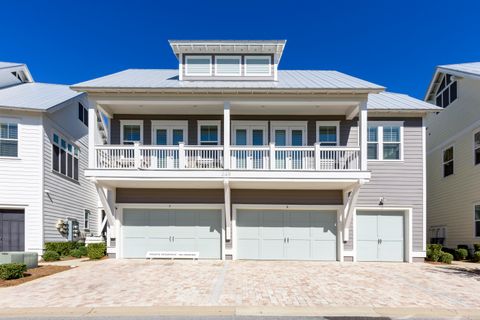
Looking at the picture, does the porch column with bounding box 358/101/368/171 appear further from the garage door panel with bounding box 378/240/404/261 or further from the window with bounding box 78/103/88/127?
the window with bounding box 78/103/88/127

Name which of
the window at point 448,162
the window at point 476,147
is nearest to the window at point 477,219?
the window at point 476,147

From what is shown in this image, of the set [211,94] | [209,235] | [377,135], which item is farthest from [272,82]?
[209,235]

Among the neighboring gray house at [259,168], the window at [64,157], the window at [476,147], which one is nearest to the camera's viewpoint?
the neighboring gray house at [259,168]

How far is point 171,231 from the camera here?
15578mm

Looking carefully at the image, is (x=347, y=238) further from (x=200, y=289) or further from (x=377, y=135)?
(x=200, y=289)

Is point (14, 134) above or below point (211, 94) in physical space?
below

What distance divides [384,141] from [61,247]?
1578cm

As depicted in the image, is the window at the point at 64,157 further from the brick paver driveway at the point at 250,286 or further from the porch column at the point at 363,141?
the porch column at the point at 363,141

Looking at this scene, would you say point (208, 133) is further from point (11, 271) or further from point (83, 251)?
point (11, 271)

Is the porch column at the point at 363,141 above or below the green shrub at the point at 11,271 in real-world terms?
above

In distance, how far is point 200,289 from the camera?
9.33 m

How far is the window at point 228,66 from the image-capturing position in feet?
55.1

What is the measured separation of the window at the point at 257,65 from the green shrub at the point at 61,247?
12.1 metres

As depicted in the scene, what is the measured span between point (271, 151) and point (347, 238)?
5211 millimetres
